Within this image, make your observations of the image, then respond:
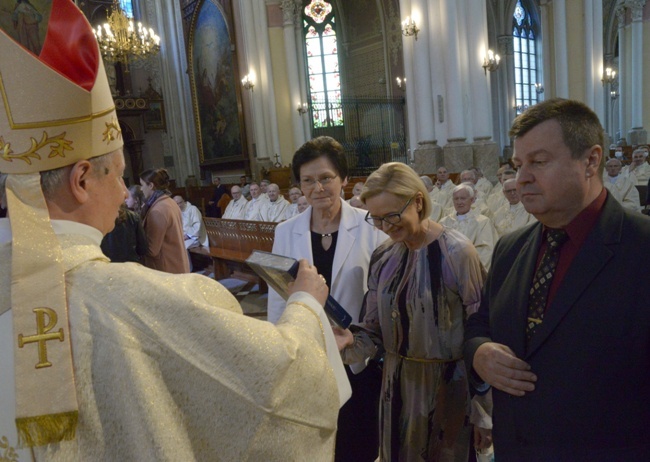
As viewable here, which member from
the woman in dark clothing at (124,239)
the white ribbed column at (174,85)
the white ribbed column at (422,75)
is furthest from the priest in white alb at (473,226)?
the white ribbed column at (174,85)

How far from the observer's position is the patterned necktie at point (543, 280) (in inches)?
60.7

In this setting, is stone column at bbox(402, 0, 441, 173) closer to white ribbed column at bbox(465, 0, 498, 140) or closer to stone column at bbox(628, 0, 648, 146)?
white ribbed column at bbox(465, 0, 498, 140)

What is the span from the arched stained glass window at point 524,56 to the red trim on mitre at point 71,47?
26640 millimetres

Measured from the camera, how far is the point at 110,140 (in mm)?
1202

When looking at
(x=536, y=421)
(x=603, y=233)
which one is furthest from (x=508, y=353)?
(x=603, y=233)

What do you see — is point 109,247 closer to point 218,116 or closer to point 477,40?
point 477,40

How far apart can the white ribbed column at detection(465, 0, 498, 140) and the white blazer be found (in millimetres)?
10406

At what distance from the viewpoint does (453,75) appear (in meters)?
11.5

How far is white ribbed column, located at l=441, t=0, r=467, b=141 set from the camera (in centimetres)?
1124

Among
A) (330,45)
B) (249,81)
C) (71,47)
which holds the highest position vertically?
(330,45)

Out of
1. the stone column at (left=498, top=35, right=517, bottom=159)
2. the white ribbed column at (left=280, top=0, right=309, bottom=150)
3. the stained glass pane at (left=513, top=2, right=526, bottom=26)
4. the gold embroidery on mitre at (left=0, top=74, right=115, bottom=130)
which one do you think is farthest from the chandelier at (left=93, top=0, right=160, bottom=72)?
the stained glass pane at (left=513, top=2, right=526, bottom=26)

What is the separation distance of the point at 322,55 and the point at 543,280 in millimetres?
20972


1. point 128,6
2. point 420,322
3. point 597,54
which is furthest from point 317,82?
point 420,322

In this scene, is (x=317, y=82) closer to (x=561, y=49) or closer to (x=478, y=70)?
(x=561, y=49)
